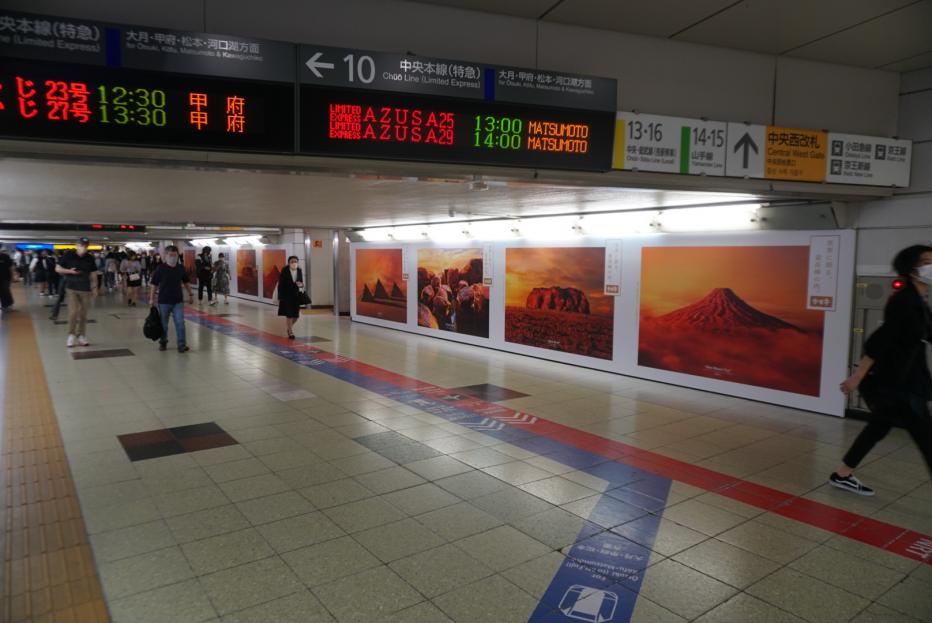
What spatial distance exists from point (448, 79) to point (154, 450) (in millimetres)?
4426

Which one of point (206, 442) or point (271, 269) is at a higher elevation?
point (271, 269)

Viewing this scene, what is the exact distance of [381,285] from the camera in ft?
53.8

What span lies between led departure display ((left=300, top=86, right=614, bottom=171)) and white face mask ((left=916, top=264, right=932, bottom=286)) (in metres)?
2.43

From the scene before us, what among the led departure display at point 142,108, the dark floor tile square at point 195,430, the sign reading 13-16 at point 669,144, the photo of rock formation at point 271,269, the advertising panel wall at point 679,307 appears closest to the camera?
the led departure display at point 142,108

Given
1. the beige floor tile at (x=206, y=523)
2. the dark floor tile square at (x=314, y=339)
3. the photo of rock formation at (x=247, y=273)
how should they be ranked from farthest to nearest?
the photo of rock formation at (x=247, y=273) → the dark floor tile square at (x=314, y=339) → the beige floor tile at (x=206, y=523)

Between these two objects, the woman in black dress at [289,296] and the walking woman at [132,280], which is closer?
the woman in black dress at [289,296]

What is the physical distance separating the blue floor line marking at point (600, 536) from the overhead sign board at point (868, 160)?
3.95 meters

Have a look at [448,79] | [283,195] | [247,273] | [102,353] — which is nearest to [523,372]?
[283,195]

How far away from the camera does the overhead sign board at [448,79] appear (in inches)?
162

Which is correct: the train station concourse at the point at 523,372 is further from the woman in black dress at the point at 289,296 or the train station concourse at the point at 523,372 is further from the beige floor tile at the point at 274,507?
the woman in black dress at the point at 289,296

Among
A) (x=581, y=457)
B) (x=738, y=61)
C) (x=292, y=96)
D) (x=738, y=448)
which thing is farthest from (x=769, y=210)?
(x=292, y=96)

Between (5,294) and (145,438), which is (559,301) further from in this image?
(5,294)

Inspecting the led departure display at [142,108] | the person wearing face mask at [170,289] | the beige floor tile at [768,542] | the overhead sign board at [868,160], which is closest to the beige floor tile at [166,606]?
the led departure display at [142,108]

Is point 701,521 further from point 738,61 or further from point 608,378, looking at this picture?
point 608,378
